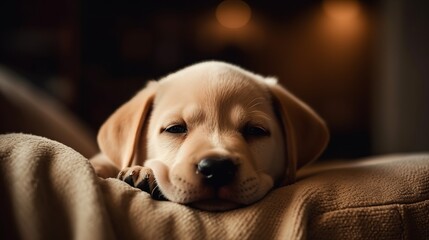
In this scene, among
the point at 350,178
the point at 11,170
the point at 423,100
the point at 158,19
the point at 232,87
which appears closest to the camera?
the point at 11,170

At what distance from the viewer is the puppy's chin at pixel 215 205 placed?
116 cm

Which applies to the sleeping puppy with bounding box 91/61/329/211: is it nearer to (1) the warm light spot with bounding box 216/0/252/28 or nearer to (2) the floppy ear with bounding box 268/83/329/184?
(2) the floppy ear with bounding box 268/83/329/184

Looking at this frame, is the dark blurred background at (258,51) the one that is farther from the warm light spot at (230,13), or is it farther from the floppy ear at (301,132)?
the floppy ear at (301,132)

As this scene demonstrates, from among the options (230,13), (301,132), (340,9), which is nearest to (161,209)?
(301,132)

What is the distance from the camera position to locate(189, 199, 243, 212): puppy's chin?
1163 mm

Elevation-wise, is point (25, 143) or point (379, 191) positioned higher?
point (25, 143)

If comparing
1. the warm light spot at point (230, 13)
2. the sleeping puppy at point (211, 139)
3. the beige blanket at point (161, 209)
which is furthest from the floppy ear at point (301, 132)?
the warm light spot at point (230, 13)

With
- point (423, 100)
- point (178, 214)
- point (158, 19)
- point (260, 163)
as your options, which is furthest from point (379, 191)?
point (158, 19)

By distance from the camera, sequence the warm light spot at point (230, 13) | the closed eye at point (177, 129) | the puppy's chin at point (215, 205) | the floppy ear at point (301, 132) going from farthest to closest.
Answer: the warm light spot at point (230, 13) → the floppy ear at point (301, 132) → the closed eye at point (177, 129) → the puppy's chin at point (215, 205)

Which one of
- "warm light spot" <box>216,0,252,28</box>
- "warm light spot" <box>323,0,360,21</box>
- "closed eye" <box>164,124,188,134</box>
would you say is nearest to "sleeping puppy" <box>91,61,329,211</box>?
"closed eye" <box>164,124,188,134</box>

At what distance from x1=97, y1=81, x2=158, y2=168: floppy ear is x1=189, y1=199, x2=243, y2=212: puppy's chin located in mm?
422

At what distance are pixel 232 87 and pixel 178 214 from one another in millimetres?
615

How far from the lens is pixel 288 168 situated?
1590 millimetres

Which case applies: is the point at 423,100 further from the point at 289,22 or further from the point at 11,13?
the point at 11,13
